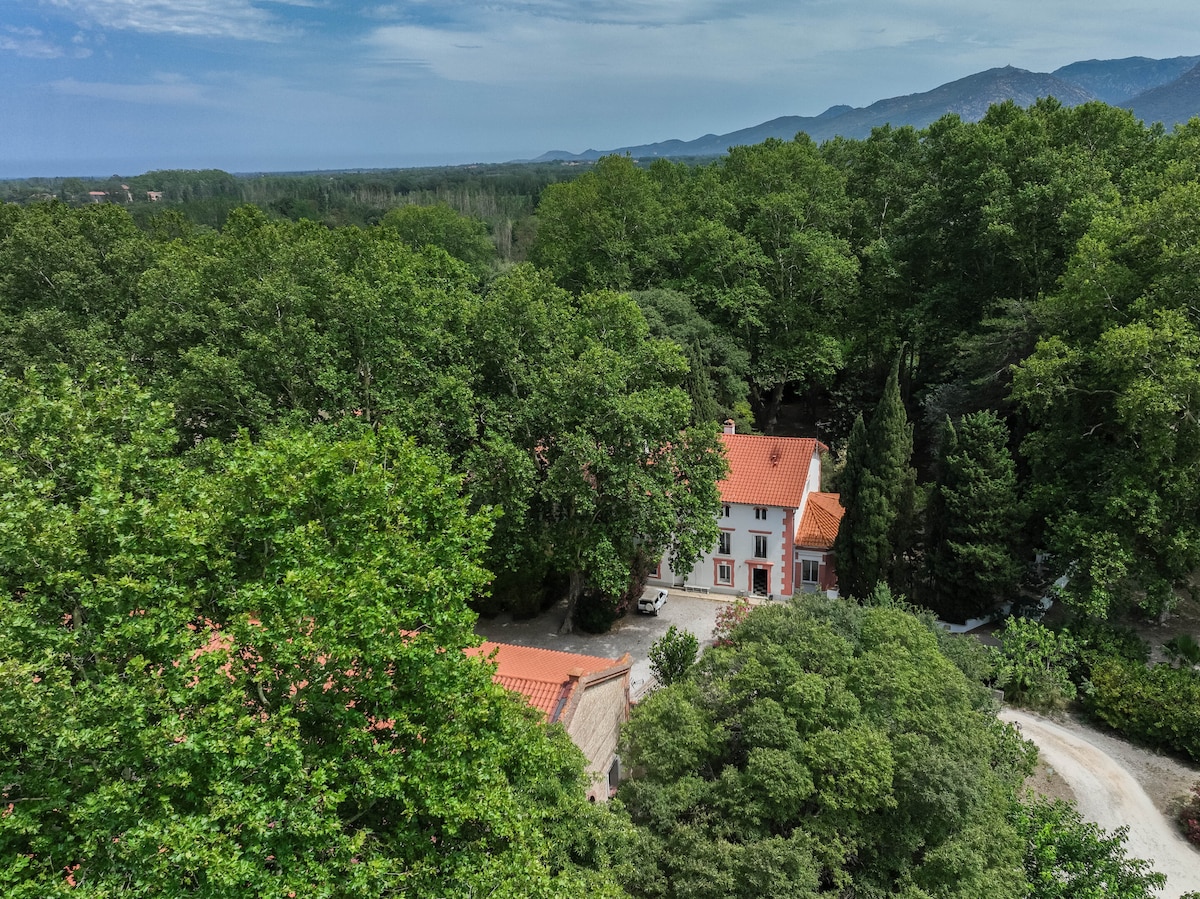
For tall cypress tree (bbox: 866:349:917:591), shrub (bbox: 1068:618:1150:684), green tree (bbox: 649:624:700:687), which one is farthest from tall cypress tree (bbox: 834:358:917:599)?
green tree (bbox: 649:624:700:687)

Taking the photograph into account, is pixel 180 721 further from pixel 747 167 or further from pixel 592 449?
pixel 747 167

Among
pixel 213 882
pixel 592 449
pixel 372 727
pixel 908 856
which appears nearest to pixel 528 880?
pixel 372 727

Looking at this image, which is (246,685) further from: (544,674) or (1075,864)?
(1075,864)

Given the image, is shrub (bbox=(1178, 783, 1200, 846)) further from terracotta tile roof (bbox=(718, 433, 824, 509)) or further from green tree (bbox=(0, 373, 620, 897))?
green tree (bbox=(0, 373, 620, 897))

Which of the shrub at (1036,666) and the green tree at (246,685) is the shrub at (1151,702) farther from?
the green tree at (246,685)

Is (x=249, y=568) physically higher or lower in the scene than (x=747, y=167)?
lower

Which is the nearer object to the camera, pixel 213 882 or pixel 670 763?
pixel 213 882

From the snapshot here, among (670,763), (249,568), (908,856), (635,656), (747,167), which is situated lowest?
(635,656)

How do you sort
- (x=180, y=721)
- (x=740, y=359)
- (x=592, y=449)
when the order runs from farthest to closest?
(x=740, y=359)
(x=592, y=449)
(x=180, y=721)
